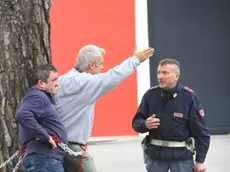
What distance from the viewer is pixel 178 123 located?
4.53m

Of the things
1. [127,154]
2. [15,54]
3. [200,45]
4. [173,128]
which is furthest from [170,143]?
[200,45]

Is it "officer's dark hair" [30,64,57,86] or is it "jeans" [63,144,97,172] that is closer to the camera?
"officer's dark hair" [30,64,57,86]

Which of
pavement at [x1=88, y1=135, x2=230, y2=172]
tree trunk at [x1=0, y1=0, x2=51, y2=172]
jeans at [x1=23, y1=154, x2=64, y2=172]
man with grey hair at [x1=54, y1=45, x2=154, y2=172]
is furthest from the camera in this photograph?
pavement at [x1=88, y1=135, x2=230, y2=172]

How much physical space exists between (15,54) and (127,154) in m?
4.11

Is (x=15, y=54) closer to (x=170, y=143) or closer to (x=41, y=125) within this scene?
(x=41, y=125)

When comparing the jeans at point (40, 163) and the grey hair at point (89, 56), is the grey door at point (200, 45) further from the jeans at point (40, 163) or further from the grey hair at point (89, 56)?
the jeans at point (40, 163)

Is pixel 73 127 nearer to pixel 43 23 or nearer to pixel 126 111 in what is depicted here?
pixel 43 23

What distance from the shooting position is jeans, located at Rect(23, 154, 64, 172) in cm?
377

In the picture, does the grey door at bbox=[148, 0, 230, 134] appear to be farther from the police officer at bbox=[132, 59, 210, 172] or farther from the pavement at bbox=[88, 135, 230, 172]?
the police officer at bbox=[132, 59, 210, 172]

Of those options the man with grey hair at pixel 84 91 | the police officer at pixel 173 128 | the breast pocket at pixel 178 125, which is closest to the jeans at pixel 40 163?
the man with grey hair at pixel 84 91

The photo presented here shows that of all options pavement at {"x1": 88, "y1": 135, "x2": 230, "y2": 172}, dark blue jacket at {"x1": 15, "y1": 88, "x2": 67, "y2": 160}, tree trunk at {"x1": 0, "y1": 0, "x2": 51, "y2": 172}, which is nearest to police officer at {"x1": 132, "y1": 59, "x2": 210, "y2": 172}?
dark blue jacket at {"x1": 15, "y1": 88, "x2": 67, "y2": 160}

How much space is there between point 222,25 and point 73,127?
584 cm

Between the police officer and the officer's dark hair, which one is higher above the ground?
the officer's dark hair

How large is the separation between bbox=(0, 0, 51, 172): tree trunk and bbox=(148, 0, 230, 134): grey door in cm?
503
